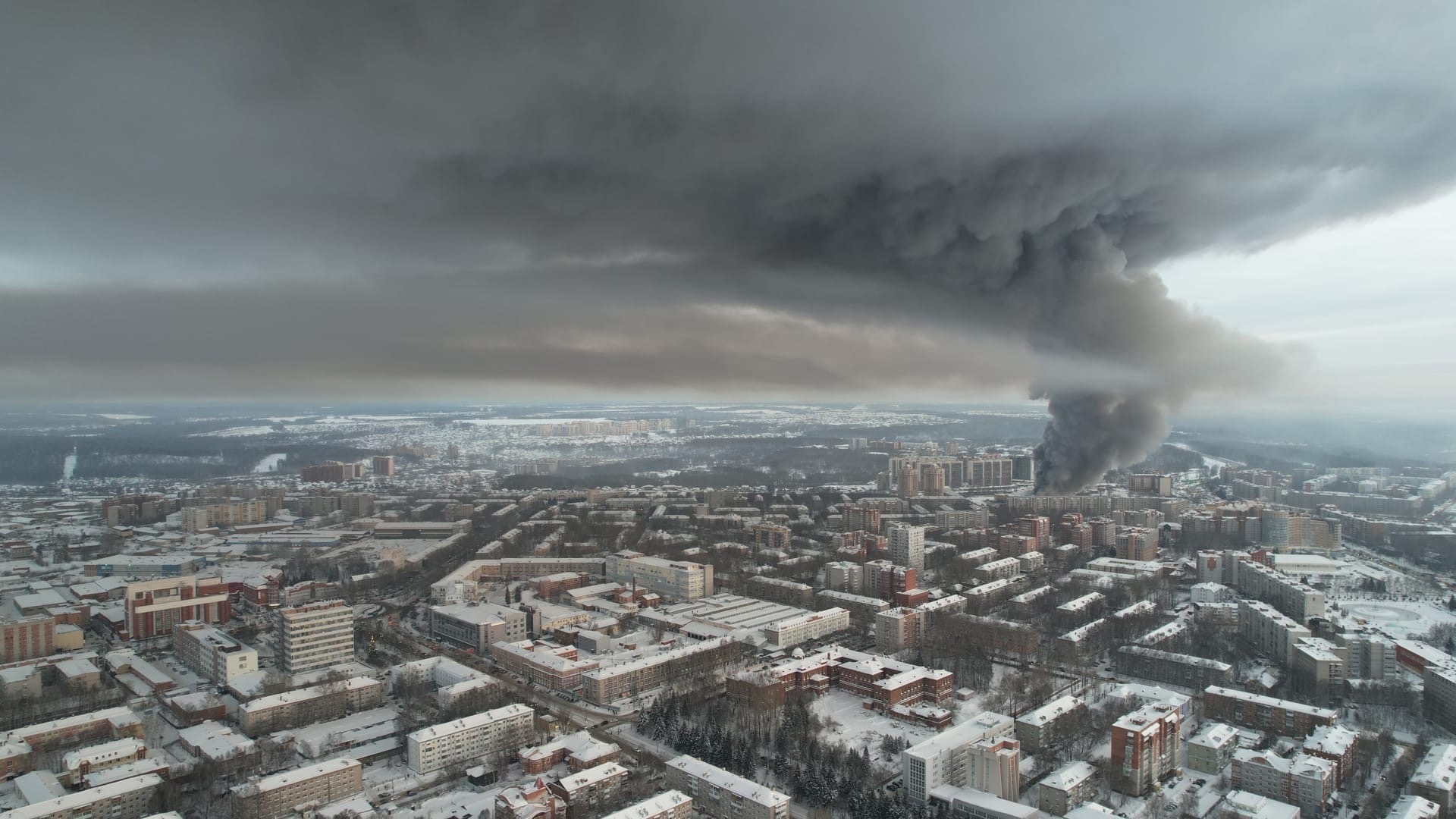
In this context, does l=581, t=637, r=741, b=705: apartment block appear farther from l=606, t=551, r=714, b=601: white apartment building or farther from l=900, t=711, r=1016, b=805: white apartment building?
l=900, t=711, r=1016, b=805: white apartment building

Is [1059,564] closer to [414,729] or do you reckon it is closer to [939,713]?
[939,713]

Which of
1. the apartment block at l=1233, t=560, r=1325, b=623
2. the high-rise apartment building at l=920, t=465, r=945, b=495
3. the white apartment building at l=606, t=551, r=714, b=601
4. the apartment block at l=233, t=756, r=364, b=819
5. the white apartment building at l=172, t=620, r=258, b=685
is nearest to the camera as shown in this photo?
the apartment block at l=233, t=756, r=364, b=819

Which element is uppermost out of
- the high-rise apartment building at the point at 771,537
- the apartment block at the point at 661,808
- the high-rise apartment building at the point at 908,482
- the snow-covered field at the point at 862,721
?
the high-rise apartment building at the point at 908,482

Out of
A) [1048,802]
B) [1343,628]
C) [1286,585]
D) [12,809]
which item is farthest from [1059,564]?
[12,809]

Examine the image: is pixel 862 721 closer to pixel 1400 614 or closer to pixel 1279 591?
pixel 1279 591

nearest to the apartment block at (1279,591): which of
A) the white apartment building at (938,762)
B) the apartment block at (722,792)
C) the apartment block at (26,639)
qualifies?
the white apartment building at (938,762)

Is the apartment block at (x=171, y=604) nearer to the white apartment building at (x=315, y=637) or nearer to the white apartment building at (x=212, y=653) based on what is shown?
the white apartment building at (x=212, y=653)

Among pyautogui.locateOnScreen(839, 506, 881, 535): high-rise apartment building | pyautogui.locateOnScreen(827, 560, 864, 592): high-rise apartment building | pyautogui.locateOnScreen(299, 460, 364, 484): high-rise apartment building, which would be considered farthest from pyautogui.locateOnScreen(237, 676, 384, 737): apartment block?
pyautogui.locateOnScreen(299, 460, 364, 484): high-rise apartment building
